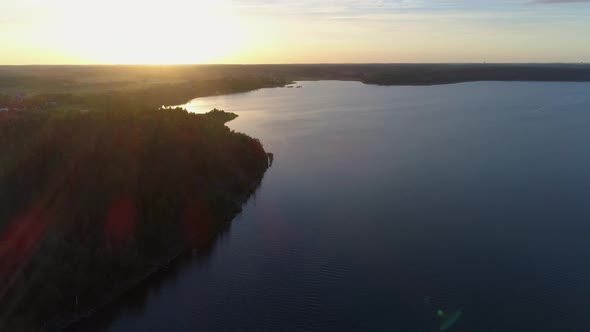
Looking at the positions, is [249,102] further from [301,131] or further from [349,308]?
[349,308]

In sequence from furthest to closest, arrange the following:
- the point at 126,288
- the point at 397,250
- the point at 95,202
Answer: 1. the point at 95,202
2. the point at 397,250
3. the point at 126,288

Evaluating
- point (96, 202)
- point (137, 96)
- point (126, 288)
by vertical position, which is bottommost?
point (126, 288)

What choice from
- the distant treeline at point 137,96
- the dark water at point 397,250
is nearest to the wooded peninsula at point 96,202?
the dark water at point 397,250

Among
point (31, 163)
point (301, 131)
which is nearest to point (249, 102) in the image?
point (301, 131)

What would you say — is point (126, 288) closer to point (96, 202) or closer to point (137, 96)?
point (96, 202)

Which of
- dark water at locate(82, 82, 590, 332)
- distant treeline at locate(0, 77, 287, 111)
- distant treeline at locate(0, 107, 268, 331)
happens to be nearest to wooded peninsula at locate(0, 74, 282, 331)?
distant treeline at locate(0, 107, 268, 331)

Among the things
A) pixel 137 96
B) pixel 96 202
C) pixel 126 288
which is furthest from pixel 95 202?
pixel 137 96
